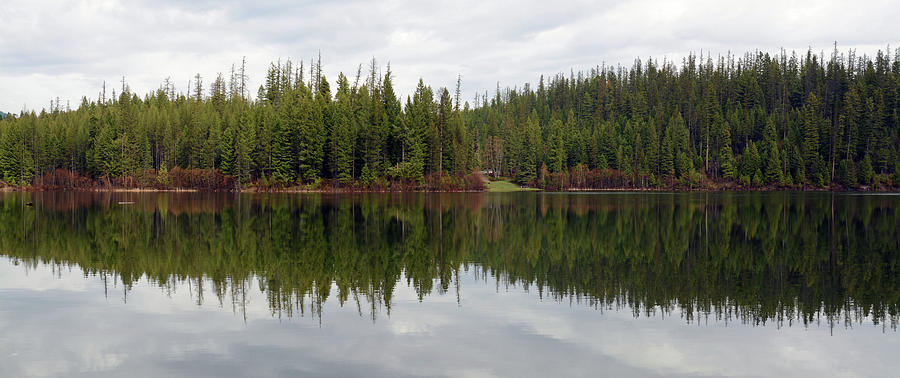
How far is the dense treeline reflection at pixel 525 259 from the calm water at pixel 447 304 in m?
0.11

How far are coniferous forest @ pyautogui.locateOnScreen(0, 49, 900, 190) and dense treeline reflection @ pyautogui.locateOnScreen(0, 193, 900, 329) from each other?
5969 cm

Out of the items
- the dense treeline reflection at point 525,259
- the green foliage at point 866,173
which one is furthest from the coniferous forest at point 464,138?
the dense treeline reflection at point 525,259

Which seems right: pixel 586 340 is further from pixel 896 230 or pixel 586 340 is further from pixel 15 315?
pixel 896 230

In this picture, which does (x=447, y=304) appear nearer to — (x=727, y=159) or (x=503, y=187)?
(x=503, y=187)

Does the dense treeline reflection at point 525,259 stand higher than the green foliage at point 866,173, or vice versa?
the green foliage at point 866,173

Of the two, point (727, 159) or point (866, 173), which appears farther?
point (727, 159)

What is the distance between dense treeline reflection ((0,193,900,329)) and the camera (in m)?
15.3

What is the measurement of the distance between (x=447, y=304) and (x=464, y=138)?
9187 cm

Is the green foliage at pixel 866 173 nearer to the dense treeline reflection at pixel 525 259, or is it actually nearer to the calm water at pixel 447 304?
the dense treeline reflection at pixel 525 259

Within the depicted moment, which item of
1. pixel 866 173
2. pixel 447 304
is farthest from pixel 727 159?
pixel 447 304

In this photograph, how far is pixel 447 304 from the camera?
14.9 metres

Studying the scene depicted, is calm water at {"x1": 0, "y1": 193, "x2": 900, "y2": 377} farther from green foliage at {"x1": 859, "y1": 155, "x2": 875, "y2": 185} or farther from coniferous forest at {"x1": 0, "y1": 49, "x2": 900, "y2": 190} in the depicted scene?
green foliage at {"x1": 859, "y1": 155, "x2": 875, "y2": 185}

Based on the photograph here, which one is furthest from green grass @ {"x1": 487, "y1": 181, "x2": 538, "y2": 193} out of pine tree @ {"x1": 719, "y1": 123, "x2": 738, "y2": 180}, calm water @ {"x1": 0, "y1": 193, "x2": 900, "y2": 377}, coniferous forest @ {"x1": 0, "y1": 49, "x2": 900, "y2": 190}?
calm water @ {"x1": 0, "y1": 193, "x2": 900, "y2": 377}

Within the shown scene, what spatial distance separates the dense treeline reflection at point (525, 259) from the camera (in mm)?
15305
